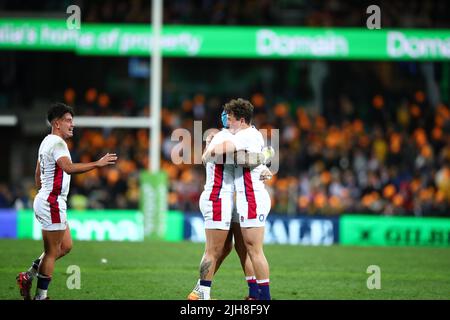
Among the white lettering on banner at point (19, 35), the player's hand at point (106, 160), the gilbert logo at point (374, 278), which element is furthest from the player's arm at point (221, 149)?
the white lettering on banner at point (19, 35)

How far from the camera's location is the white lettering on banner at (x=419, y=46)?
1938cm

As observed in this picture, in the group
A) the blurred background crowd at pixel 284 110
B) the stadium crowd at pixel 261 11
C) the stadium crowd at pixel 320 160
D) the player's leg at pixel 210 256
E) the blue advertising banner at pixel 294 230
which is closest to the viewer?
the player's leg at pixel 210 256

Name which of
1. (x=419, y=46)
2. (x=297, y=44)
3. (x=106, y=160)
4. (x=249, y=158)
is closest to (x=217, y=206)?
(x=249, y=158)

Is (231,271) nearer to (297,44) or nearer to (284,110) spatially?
(297,44)

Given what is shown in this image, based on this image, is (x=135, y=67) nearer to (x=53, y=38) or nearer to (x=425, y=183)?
(x=53, y=38)

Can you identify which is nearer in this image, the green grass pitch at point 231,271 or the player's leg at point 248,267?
the player's leg at point 248,267

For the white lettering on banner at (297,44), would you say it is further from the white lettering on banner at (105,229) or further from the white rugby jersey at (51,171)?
the white rugby jersey at (51,171)

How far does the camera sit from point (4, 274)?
38.7ft

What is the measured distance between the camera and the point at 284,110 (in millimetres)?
25359

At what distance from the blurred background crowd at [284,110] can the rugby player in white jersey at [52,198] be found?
462 inches

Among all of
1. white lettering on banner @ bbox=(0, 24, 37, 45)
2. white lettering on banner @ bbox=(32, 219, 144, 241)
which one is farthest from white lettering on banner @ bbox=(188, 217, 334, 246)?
white lettering on banner @ bbox=(0, 24, 37, 45)

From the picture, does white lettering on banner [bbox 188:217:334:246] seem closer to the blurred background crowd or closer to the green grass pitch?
the blurred background crowd

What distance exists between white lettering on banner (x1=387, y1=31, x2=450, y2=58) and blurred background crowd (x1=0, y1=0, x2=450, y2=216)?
3772 mm

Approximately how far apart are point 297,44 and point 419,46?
269 cm
